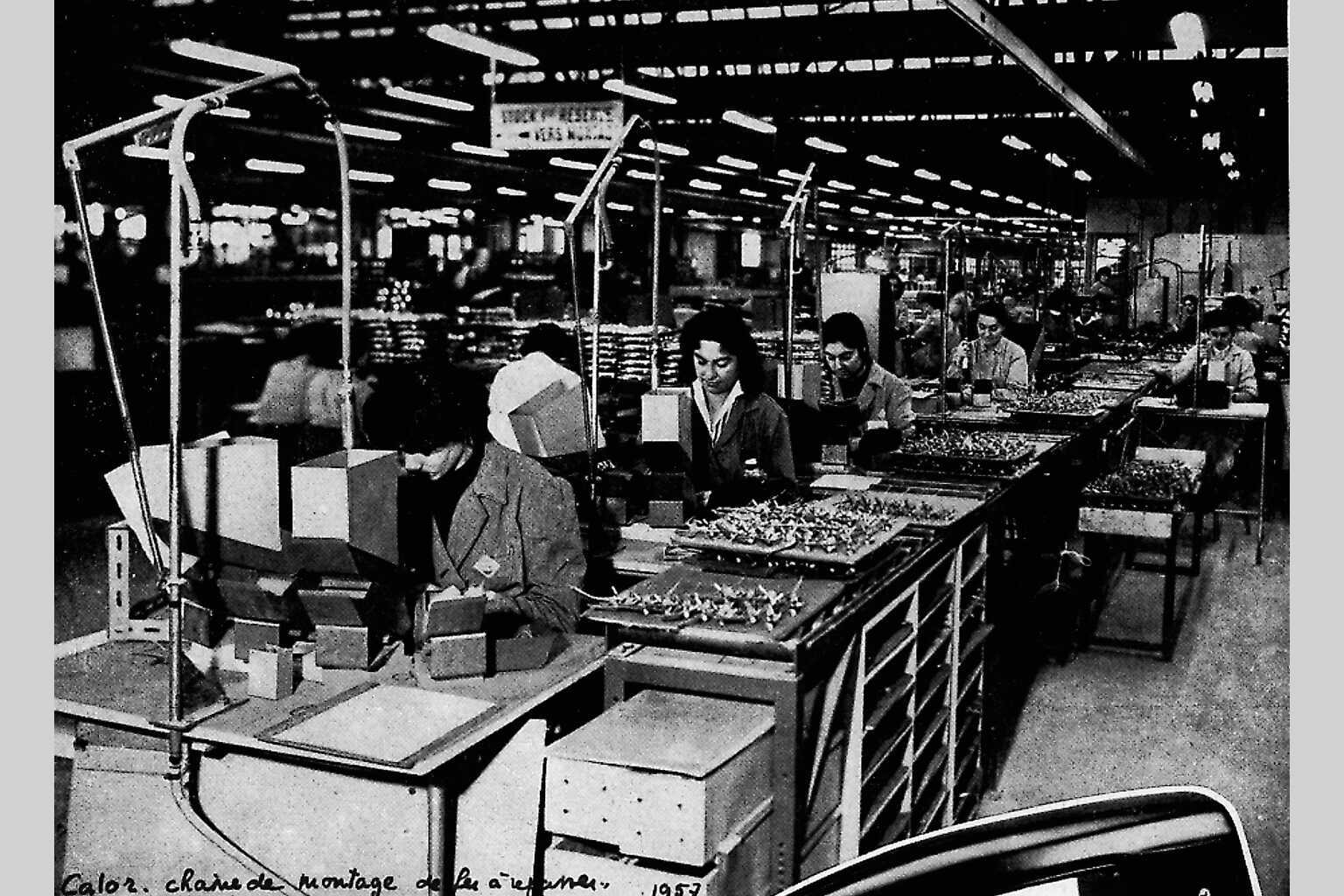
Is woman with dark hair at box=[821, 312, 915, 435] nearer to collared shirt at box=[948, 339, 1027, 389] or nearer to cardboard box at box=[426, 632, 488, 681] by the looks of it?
collared shirt at box=[948, 339, 1027, 389]

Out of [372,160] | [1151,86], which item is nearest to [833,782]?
[1151,86]

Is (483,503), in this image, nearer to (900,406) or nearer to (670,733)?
(670,733)

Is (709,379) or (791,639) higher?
(709,379)

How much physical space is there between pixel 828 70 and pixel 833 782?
27.5 ft

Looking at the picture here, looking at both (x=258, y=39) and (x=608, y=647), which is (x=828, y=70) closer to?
(x=258, y=39)

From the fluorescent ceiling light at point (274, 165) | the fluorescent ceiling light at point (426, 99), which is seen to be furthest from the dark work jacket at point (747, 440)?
the fluorescent ceiling light at point (274, 165)

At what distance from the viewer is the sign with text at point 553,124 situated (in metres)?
5.70

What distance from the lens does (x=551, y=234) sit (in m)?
14.8

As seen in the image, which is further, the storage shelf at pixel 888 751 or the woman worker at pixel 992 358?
the woman worker at pixel 992 358

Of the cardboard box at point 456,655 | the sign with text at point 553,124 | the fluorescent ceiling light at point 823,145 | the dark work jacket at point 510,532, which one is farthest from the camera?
the fluorescent ceiling light at point 823,145

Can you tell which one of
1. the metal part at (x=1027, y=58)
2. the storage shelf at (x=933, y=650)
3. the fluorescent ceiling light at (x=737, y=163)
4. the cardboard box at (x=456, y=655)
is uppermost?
the fluorescent ceiling light at (x=737, y=163)

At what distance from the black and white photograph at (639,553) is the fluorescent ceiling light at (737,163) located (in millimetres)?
6258
